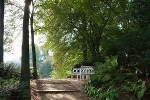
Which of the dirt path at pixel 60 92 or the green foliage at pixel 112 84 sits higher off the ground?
the green foliage at pixel 112 84

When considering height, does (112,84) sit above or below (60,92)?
above

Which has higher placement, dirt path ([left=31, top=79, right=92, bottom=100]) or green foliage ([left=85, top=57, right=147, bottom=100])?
green foliage ([left=85, top=57, right=147, bottom=100])

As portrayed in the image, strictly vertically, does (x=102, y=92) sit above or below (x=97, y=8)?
below

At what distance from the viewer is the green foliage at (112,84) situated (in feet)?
26.9

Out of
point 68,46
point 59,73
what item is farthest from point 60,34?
point 59,73

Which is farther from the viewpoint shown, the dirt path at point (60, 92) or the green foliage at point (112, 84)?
the dirt path at point (60, 92)

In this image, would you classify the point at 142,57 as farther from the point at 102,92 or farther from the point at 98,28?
the point at 98,28

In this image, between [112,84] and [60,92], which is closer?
[112,84]

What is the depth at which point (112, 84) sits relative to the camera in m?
9.41

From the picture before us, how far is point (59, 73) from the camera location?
24.8m

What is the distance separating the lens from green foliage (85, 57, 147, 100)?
818 cm

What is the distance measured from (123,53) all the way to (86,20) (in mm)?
10743

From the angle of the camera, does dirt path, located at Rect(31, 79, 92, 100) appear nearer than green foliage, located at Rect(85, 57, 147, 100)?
No

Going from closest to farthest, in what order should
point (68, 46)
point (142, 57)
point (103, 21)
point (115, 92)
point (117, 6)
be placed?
1. point (115, 92)
2. point (142, 57)
3. point (117, 6)
4. point (103, 21)
5. point (68, 46)
